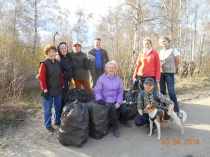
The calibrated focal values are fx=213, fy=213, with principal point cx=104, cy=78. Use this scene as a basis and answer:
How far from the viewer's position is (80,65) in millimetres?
4945

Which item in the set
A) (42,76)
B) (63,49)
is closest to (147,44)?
(63,49)

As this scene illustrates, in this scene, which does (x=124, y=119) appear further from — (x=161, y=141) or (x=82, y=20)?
(x=82, y=20)

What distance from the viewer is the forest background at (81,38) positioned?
607 cm

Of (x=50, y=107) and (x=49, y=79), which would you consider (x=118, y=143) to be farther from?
(x=49, y=79)

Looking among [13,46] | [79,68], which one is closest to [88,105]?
[79,68]

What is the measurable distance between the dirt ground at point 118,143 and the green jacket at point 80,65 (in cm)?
136

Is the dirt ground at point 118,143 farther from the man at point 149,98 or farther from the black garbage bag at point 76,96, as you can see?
the black garbage bag at point 76,96

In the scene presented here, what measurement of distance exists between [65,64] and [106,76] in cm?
94

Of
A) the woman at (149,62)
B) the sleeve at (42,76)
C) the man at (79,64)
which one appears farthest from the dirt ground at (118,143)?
the man at (79,64)

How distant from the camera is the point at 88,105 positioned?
13.0 ft

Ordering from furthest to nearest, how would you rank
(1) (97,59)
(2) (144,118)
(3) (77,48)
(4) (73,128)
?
1. (1) (97,59)
2. (3) (77,48)
3. (2) (144,118)
4. (4) (73,128)

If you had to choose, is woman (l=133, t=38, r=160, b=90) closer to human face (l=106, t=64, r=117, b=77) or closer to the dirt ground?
human face (l=106, t=64, r=117, b=77)

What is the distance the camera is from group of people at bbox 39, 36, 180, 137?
4.02 metres

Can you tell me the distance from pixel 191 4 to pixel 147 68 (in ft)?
48.1
